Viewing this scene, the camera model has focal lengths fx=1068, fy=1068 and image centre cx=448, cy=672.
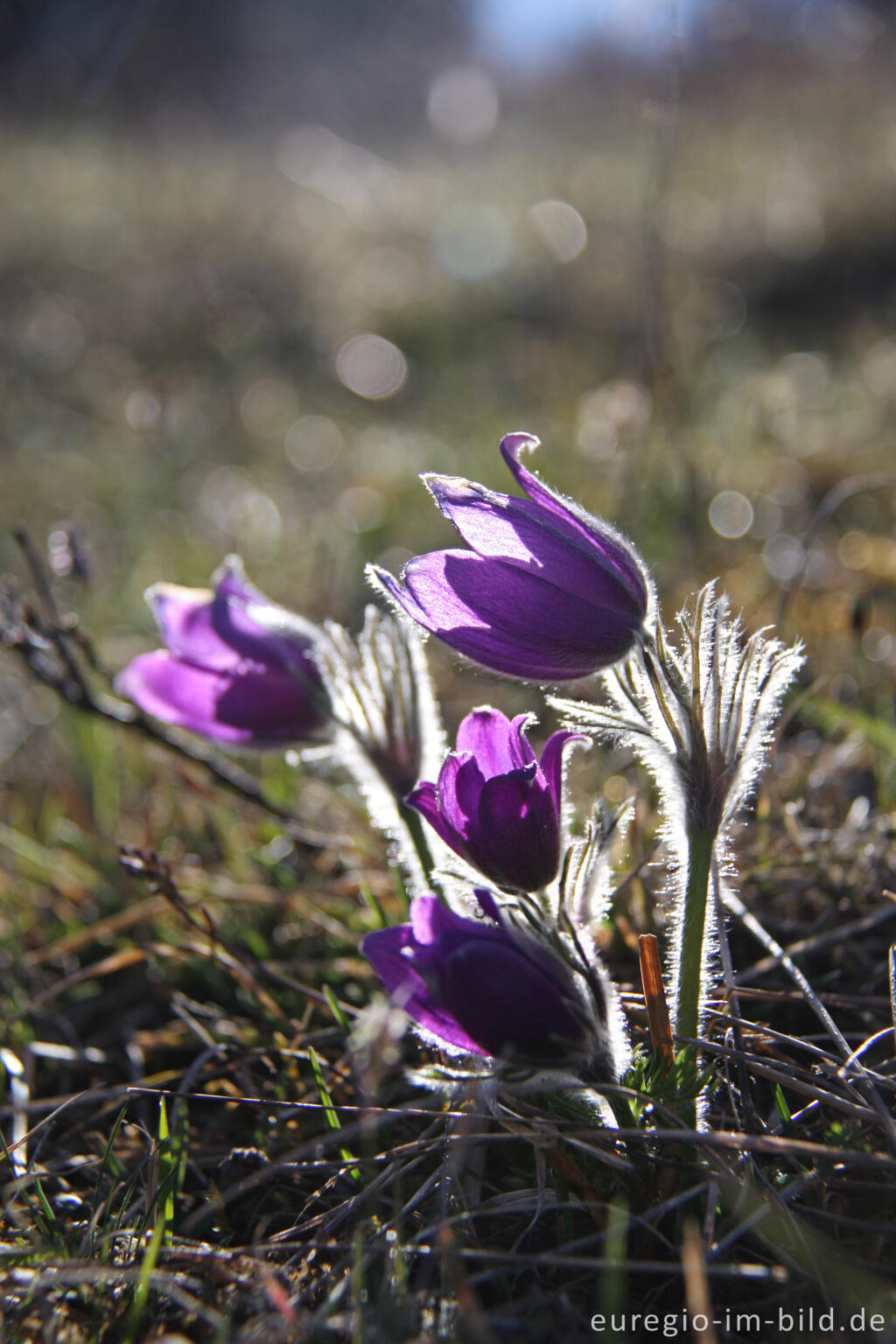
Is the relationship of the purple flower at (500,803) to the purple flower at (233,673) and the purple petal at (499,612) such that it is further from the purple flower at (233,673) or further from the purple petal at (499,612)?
the purple flower at (233,673)

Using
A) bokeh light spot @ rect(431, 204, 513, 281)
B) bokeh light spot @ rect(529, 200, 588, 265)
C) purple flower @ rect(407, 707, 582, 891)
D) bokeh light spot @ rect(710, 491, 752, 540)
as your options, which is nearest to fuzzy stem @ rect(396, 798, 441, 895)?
purple flower @ rect(407, 707, 582, 891)

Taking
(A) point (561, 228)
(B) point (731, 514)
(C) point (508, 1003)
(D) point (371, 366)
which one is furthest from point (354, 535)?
(A) point (561, 228)

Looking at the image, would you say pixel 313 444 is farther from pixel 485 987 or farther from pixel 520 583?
pixel 485 987

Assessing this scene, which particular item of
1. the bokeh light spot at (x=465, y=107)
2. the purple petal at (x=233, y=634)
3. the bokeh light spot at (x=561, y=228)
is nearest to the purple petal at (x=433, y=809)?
the purple petal at (x=233, y=634)

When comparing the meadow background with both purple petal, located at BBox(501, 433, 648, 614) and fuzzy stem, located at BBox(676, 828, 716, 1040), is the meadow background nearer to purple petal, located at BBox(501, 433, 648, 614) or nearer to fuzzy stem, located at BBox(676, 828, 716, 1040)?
fuzzy stem, located at BBox(676, 828, 716, 1040)

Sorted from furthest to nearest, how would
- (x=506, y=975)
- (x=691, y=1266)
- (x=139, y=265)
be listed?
(x=139, y=265) → (x=506, y=975) → (x=691, y=1266)

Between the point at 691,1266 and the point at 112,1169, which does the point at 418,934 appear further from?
the point at 112,1169

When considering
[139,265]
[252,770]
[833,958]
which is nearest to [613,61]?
[139,265]
